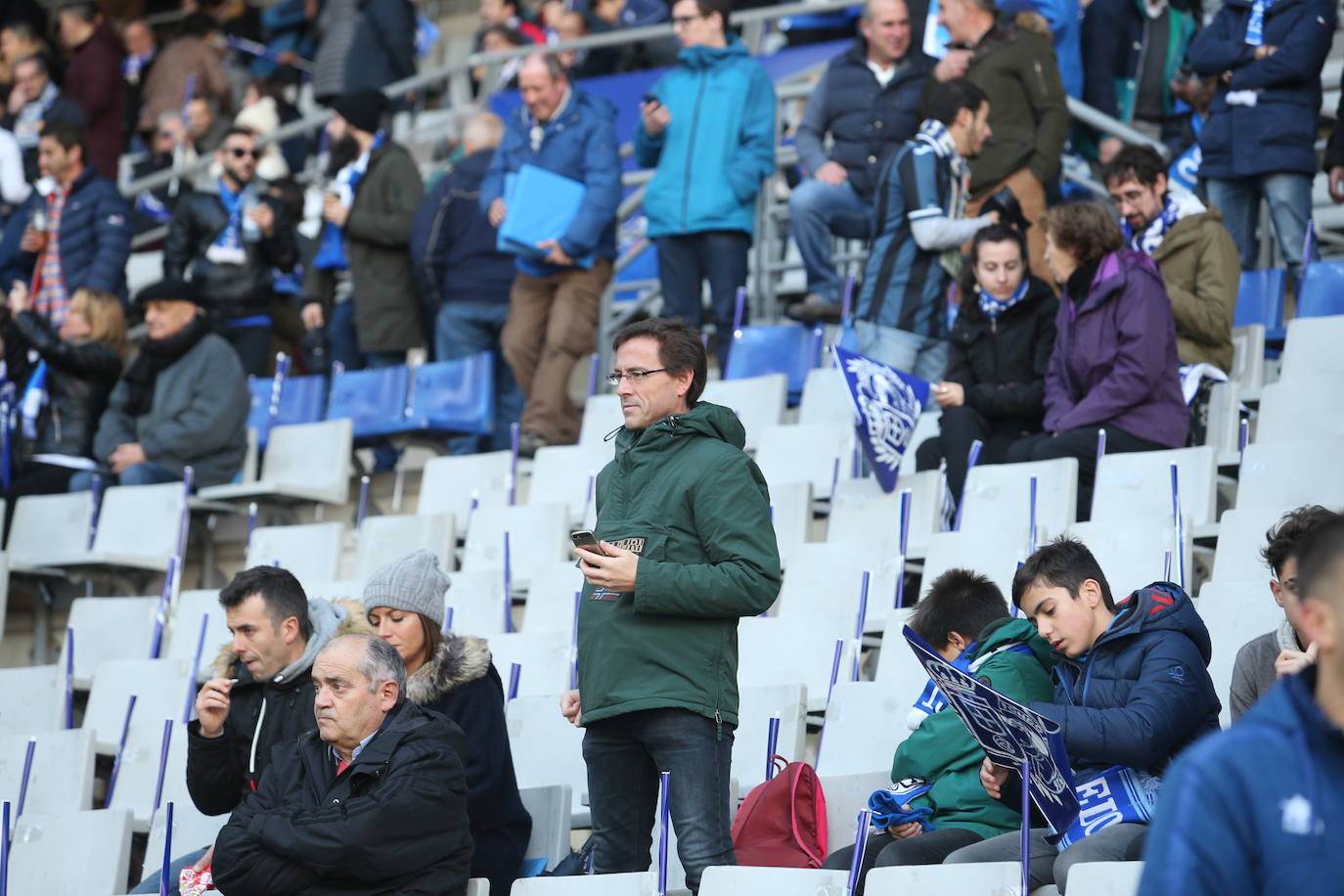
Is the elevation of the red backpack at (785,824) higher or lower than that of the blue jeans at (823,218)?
lower

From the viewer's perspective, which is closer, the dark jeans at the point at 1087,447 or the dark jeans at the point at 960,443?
the dark jeans at the point at 1087,447

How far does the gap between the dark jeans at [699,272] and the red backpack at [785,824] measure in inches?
130

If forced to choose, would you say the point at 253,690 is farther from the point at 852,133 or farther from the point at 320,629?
the point at 852,133

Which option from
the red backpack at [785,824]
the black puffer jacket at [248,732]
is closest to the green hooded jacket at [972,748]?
the red backpack at [785,824]

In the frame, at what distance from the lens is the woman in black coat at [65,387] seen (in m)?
7.25

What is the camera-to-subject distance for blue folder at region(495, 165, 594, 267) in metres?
7.04

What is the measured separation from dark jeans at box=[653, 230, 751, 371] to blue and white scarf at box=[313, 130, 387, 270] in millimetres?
1632

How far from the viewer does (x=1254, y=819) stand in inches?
74.4

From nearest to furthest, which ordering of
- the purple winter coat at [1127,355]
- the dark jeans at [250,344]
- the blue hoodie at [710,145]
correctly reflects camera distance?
the purple winter coat at [1127,355], the blue hoodie at [710,145], the dark jeans at [250,344]

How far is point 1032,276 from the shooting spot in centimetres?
575

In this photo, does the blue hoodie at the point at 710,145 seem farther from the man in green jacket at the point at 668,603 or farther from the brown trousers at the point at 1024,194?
the man in green jacket at the point at 668,603

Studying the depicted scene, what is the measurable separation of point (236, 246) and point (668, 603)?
16.7 feet

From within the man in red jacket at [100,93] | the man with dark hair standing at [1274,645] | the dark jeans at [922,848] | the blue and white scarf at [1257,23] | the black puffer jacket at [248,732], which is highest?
the man in red jacket at [100,93]

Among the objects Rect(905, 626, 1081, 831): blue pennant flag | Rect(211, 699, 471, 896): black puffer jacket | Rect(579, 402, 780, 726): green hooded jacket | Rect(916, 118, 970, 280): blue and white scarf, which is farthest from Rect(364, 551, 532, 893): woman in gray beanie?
Rect(916, 118, 970, 280): blue and white scarf
